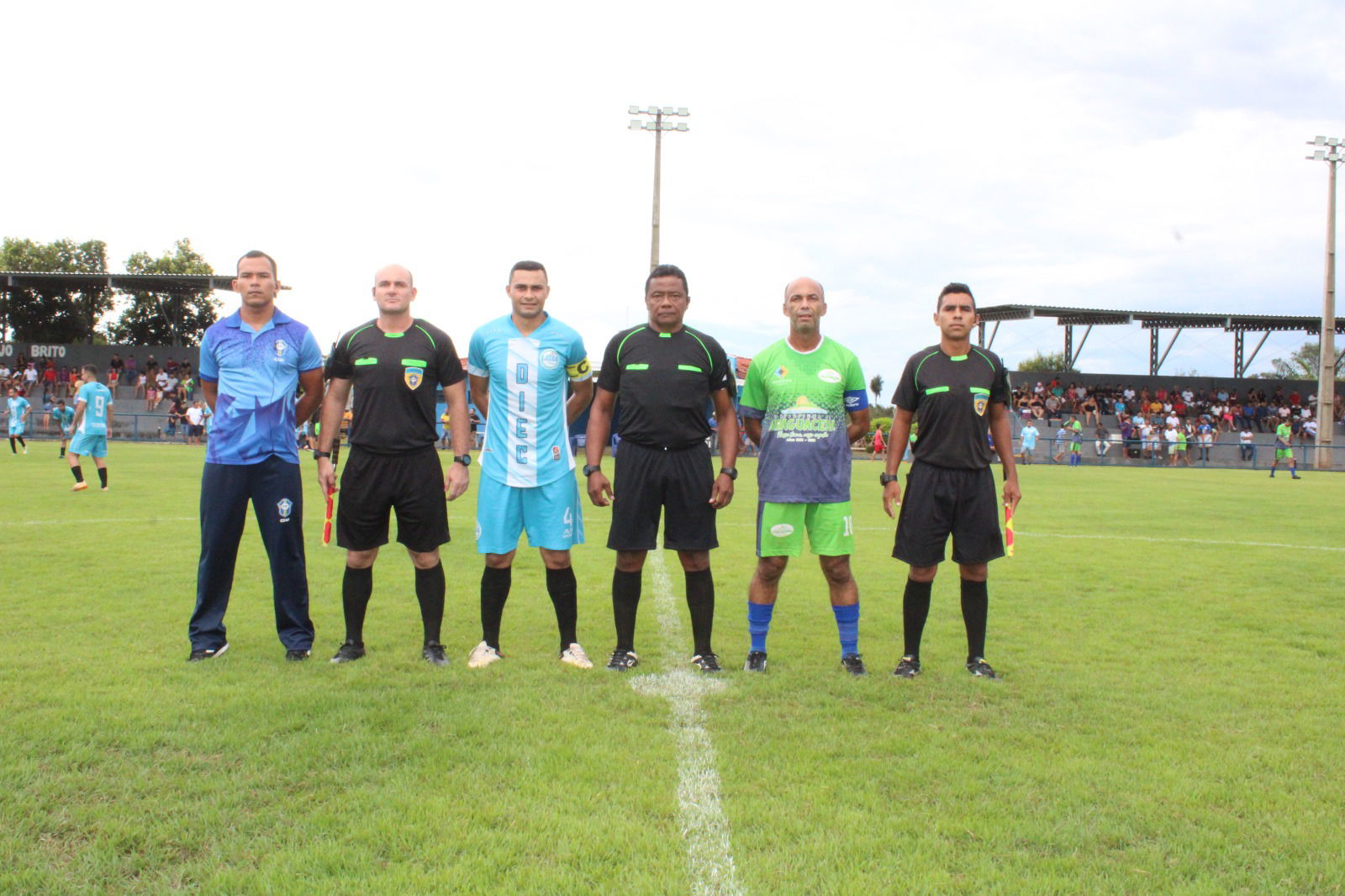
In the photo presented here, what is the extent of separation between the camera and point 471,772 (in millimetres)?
3529

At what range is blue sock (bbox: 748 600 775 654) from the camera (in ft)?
17.1

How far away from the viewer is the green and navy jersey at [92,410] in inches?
568

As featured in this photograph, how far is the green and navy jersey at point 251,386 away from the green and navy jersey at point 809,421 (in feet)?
8.51

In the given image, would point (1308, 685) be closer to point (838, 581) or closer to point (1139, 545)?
point (838, 581)

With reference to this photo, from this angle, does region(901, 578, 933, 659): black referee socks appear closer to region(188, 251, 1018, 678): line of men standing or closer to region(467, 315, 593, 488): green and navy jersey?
region(188, 251, 1018, 678): line of men standing

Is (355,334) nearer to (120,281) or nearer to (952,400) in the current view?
(952,400)

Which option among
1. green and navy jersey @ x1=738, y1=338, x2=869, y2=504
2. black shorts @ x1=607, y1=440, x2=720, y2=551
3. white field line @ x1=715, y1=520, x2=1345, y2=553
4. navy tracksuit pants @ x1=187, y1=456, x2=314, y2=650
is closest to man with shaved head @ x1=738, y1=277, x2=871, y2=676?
green and navy jersey @ x1=738, y1=338, x2=869, y2=504

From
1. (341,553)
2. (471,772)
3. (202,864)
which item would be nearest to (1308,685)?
(471,772)

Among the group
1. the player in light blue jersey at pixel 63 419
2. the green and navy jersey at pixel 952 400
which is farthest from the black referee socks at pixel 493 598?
the player in light blue jersey at pixel 63 419

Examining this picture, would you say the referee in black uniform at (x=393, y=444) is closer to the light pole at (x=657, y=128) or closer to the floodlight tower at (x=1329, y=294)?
the light pole at (x=657, y=128)

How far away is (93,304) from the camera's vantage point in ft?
189

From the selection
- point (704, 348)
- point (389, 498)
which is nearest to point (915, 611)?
point (704, 348)

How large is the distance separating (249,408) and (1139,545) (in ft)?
30.4

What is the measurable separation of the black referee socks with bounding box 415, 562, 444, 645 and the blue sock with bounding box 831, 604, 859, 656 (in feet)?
7.01
